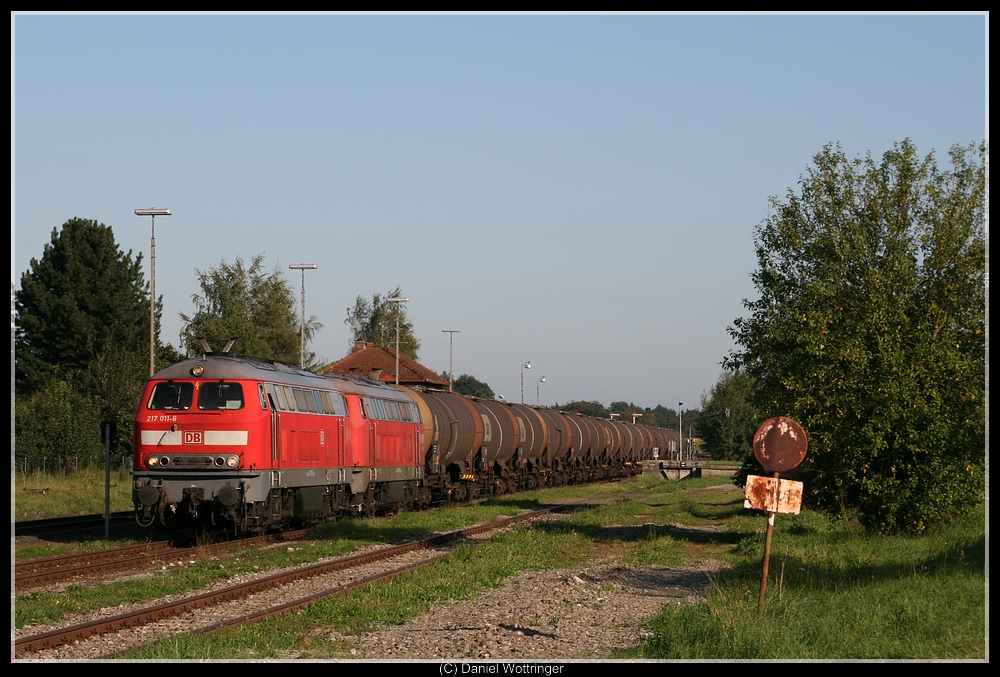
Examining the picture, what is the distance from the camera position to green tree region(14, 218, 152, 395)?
6091 cm

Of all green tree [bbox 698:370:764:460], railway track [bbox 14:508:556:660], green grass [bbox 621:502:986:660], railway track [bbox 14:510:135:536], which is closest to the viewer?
green grass [bbox 621:502:986:660]

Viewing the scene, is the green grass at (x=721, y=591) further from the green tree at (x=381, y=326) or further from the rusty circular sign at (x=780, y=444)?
the green tree at (x=381, y=326)

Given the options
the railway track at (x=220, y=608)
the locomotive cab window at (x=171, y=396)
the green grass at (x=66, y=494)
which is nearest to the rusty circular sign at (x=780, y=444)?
the railway track at (x=220, y=608)

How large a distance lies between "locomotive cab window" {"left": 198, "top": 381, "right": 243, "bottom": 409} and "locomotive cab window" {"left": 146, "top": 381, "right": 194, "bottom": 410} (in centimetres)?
25

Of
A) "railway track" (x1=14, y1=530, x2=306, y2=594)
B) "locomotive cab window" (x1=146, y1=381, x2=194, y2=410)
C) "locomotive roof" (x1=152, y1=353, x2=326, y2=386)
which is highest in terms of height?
"locomotive roof" (x1=152, y1=353, x2=326, y2=386)

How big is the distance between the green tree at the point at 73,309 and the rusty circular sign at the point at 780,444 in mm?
50553

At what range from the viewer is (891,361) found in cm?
2144

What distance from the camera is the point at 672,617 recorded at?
14.0 meters

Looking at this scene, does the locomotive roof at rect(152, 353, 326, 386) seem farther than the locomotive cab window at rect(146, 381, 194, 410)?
Yes

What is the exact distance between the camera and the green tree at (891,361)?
21641 mm

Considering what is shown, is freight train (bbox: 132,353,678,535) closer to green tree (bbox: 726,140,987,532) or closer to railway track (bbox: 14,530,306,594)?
railway track (bbox: 14,530,306,594)

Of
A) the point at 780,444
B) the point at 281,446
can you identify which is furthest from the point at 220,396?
the point at 780,444

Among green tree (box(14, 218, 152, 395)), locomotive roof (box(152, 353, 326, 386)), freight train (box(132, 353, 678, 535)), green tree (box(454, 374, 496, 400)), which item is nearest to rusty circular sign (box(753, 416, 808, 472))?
freight train (box(132, 353, 678, 535))
